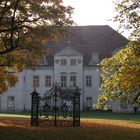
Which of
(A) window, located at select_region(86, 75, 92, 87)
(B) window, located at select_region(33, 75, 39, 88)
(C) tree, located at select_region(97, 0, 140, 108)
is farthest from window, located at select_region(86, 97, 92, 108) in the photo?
(C) tree, located at select_region(97, 0, 140, 108)

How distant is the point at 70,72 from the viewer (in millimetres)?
75562

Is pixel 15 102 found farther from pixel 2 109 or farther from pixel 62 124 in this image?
pixel 62 124

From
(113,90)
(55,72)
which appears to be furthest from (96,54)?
(113,90)

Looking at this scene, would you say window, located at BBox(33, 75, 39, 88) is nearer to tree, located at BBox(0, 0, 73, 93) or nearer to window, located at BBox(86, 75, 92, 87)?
window, located at BBox(86, 75, 92, 87)

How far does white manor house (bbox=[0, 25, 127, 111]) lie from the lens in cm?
7500

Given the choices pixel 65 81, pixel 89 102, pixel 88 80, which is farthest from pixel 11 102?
pixel 88 80

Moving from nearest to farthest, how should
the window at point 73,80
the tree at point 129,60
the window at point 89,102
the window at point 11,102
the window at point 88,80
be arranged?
the tree at point 129,60
the window at point 89,102
the window at point 73,80
the window at point 88,80
the window at point 11,102

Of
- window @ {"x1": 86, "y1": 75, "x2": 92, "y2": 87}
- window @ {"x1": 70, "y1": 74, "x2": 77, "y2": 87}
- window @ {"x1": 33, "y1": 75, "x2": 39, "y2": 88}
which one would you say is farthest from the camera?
window @ {"x1": 33, "y1": 75, "x2": 39, "y2": 88}

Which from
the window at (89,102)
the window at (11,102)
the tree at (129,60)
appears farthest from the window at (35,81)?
the tree at (129,60)

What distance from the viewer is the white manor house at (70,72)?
75000 millimetres

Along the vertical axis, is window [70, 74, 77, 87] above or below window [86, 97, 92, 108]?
above

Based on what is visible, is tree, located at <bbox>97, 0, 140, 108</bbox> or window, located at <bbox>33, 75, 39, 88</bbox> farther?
window, located at <bbox>33, 75, 39, 88</bbox>

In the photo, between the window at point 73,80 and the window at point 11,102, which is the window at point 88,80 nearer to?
the window at point 73,80

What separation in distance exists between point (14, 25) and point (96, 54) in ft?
168
